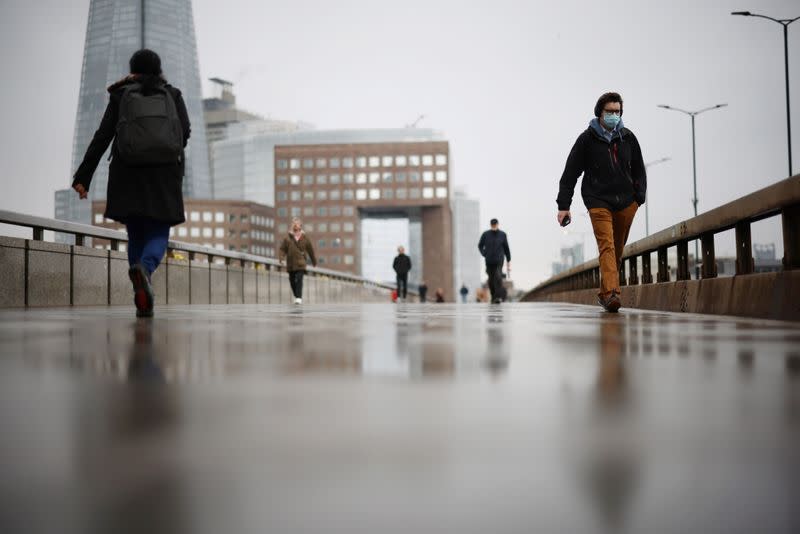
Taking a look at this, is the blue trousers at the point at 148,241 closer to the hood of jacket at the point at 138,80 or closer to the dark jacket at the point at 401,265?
the hood of jacket at the point at 138,80

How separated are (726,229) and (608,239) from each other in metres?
1.29

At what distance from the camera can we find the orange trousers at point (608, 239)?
9281mm

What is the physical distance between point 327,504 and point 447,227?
427 feet

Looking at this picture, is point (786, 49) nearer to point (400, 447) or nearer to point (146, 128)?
point (146, 128)

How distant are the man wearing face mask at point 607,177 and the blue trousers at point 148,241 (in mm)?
4350

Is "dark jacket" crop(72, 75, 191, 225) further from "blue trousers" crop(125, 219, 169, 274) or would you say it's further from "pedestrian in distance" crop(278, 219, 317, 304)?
"pedestrian in distance" crop(278, 219, 317, 304)

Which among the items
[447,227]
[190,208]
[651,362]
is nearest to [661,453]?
[651,362]

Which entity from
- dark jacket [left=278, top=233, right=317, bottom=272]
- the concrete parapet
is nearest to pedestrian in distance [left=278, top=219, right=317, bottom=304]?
dark jacket [left=278, top=233, right=317, bottom=272]

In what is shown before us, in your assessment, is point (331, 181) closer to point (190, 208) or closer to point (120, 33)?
point (190, 208)

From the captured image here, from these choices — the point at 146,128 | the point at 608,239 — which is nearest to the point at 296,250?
the point at 608,239

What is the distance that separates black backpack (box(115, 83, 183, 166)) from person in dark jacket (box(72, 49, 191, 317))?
8cm

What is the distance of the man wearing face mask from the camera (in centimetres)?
921

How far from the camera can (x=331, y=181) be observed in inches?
5354

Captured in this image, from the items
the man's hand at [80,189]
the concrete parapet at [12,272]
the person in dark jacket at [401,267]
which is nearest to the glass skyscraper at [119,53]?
the person in dark jacket at [401,267]
